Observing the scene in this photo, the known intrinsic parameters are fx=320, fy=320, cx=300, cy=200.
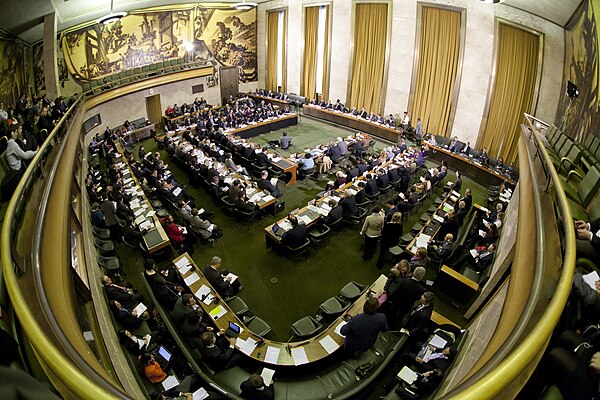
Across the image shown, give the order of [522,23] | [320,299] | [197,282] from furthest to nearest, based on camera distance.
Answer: [522,23] < [320,299] < [197,282]

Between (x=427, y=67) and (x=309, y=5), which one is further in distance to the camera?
(x=309, y=5)

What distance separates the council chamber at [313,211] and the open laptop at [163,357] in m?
0.02

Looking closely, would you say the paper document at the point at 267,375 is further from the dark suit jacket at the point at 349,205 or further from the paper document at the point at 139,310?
the dark suit jacket at the point at 349,205

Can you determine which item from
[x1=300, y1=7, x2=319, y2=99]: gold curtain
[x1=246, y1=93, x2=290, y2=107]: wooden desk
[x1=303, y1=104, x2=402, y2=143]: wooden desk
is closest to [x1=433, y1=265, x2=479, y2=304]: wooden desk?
[x1=303, y1=104, x2=402, y2=143]: wooden desk

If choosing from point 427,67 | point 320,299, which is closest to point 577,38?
point 427,67

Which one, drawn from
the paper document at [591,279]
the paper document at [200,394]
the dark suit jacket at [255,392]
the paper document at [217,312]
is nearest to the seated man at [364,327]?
the dark suit jacket at [255,392]

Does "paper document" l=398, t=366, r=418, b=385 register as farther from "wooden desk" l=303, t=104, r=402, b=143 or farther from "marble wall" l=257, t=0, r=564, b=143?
"wooden desk" l=303, t=104, r=402, b=143

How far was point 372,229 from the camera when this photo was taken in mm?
7574

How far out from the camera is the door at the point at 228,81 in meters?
21.2

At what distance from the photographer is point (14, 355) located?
1.88 m

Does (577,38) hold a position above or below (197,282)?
above

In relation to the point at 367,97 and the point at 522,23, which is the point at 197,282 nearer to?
the point at 522,23

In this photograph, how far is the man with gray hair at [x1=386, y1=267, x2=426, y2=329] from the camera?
5293 mm

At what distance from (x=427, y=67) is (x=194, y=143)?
1112cm
